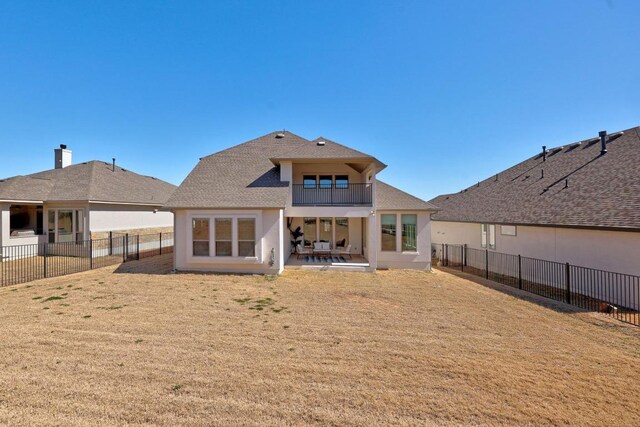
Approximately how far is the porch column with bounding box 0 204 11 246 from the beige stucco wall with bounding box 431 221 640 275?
2964 centimetres

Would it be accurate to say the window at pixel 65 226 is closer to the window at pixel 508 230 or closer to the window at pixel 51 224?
the window at pixel 51 224

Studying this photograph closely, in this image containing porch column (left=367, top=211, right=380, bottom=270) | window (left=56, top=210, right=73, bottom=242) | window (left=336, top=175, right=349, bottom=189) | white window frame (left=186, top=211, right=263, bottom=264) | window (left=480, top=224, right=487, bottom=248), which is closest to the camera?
white window frame (left=186, top=211, right=263, bottom=264)

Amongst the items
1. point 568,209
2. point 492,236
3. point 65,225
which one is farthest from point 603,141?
point 65,225

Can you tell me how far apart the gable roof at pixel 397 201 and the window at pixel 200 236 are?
356 inches

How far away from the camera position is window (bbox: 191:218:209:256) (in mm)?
13312

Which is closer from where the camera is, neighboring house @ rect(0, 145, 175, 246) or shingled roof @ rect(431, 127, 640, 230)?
shingled roof @ rect(431, 127, 640, 230)

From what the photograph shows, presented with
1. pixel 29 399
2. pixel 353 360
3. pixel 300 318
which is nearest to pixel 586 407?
pixel 353 360

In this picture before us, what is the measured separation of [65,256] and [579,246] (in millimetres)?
28064

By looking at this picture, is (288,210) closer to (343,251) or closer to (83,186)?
(343,251)

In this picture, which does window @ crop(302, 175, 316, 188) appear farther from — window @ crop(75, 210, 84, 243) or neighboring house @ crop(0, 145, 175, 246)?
window @ crop(75, 210, 84, 243)

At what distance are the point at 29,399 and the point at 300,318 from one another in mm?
5289

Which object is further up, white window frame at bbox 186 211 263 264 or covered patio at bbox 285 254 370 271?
white window frame at bbox 186 211 263 264

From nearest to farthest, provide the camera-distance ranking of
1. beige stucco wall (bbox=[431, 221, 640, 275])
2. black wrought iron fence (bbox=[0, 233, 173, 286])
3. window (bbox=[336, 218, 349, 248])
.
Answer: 1. beige stucco wall (bbox=[431, 221, 640, 275])
2. black wrought iron fence (bbox=[0, 233, 173, 286])
3. window (bbox=[336, 218, 349, 248])

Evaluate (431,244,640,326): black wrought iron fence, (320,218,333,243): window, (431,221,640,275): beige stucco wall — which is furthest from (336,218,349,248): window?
(431,221,640,275): beige stucco wall
